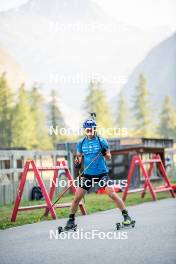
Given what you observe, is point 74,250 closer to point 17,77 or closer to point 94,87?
point 94,87

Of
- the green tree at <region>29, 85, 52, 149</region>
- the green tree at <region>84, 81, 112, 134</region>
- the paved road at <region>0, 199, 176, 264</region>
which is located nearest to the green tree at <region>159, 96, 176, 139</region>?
the green tree at <region>84, 81, 112, 134</region>

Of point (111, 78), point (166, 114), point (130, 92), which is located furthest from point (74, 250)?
point (130, 92)

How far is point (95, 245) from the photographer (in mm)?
6770

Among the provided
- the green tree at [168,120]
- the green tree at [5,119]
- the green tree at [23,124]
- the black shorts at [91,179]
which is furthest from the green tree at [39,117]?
the black shorts at [91,179]

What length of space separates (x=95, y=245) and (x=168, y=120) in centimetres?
6625

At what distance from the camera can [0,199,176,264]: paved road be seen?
19.0 feet

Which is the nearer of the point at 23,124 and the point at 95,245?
the point at 95,245

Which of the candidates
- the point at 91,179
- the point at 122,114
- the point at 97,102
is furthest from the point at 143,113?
the point at 91,179

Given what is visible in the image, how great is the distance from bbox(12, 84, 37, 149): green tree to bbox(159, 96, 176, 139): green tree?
2385 cm

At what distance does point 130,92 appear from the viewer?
199 m

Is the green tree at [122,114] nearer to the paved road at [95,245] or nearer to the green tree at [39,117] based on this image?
the green tree at [39,117]

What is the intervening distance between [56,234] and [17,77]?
106 m

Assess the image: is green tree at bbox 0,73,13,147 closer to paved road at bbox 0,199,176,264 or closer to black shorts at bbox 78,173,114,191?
paved road at bbox 0,199,176,264

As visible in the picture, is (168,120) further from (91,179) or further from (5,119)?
(91,179)
